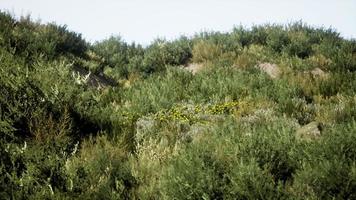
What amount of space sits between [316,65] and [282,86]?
139 inches

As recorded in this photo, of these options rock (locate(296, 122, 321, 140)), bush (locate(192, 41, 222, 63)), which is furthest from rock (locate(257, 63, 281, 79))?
rock (locate(296, 122, 321, 140))

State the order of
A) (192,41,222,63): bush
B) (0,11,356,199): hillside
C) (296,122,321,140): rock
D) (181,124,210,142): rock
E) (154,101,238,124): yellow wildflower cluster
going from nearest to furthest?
1. (0,11,356,199): hillside
2. (296,122,321,140): rock
3. (181,124,210,142): rock
4. (154,101,238,124): yellow wildflower cluster
5. (192,41,222,63): bush

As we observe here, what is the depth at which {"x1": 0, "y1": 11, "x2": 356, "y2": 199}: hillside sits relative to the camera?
4617 millimetres

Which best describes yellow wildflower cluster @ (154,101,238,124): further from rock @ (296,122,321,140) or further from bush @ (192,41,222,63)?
bush @ (192,41,222,63)

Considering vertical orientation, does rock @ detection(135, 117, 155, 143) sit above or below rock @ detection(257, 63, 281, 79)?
below

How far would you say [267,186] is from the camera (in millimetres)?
4465

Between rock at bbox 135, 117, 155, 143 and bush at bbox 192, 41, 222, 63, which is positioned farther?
bush at bbox 192, 41, 222, 63

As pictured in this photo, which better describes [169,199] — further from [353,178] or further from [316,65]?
[316,65]

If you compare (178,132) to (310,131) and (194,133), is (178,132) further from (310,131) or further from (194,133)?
(310,131)

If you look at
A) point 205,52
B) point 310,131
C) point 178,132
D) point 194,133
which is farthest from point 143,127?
point 205,52

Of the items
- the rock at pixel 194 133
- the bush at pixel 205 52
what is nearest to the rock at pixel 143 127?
the rock at pixel 194 133

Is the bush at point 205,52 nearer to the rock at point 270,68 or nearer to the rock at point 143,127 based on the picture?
the rock at point 270,68

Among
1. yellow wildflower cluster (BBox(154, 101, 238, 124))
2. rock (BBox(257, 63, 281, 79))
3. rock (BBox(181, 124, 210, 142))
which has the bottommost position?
rock (BBox(181, 124, 210, 142))

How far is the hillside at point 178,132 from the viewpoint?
15.1 feet
